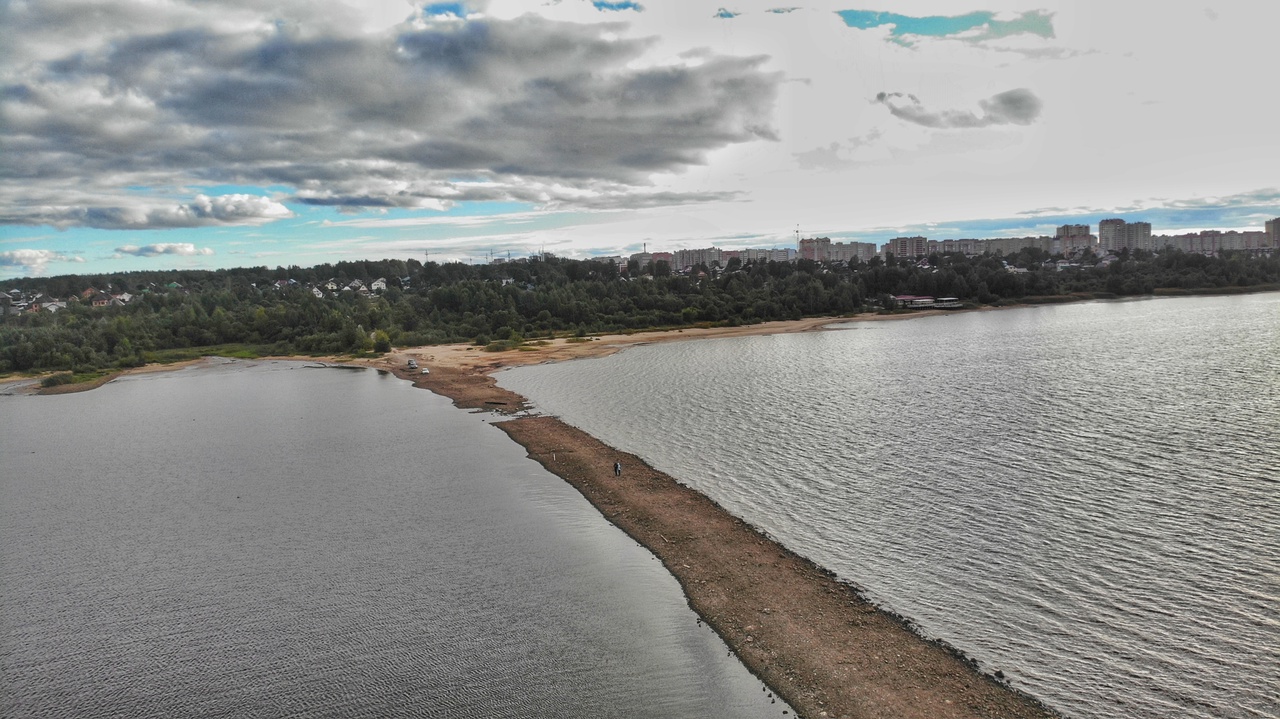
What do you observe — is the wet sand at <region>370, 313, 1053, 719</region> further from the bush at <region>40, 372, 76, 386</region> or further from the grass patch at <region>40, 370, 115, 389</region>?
the bush at <region>40, 372, 76, 386</region>

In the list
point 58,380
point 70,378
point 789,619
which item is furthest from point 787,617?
point 70,378

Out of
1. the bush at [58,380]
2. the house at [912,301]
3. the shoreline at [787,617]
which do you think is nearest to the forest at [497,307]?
the house at [912,301]

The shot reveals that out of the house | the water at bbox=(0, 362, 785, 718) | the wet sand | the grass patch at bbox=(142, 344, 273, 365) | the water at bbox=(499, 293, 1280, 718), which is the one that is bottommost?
the water at bbox=(0, 362, 785, 718)

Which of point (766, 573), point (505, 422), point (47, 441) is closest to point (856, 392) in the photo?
point (505, 422)

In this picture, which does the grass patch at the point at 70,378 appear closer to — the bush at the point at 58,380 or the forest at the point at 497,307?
the bush at the point at 58,380

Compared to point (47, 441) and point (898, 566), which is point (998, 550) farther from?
point (47, 441)

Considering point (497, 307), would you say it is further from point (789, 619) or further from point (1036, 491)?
point (789, 619)

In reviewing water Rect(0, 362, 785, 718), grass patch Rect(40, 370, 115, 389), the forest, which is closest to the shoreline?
water Rect(0, 362, 785, 718)
